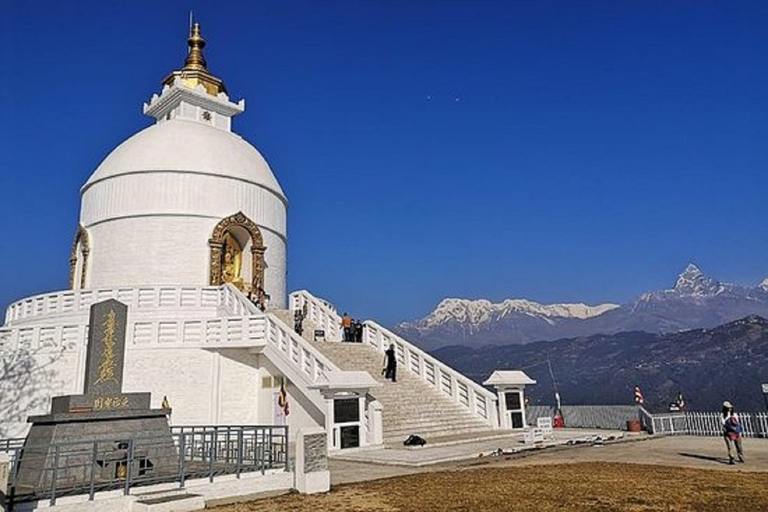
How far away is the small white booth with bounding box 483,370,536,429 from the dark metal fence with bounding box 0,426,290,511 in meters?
10.9

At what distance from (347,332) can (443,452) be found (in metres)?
11.3

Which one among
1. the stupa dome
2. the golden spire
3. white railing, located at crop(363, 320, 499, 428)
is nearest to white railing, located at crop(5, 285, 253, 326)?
white railing, located at crop(363, 320, 499, 428)

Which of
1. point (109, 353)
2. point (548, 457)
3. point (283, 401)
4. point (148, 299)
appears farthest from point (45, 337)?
point (548, 457)

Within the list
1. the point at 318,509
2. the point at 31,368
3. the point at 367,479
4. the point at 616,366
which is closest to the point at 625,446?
the point at 367,479

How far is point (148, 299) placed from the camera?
2234cm

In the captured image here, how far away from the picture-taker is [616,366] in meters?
167

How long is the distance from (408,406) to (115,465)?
11.1m

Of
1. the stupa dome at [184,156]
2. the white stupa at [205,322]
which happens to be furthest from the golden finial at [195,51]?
the stupa dome at [184,156]

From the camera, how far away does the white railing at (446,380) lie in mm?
21062

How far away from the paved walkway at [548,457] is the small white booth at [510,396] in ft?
8.98

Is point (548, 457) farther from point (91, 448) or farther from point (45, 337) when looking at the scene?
point (45, 337)

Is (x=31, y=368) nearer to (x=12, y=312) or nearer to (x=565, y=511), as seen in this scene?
(x=12, y=312)

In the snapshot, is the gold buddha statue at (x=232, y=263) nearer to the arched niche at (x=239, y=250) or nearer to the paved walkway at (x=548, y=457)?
the arched niche at (x=239, y=250)

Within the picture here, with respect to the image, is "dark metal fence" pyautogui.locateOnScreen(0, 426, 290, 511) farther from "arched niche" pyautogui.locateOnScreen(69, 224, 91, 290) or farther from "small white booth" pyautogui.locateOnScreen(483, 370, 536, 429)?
"arched niche" pyautogui.locateOnScreen(69, 224, 91, 290)
